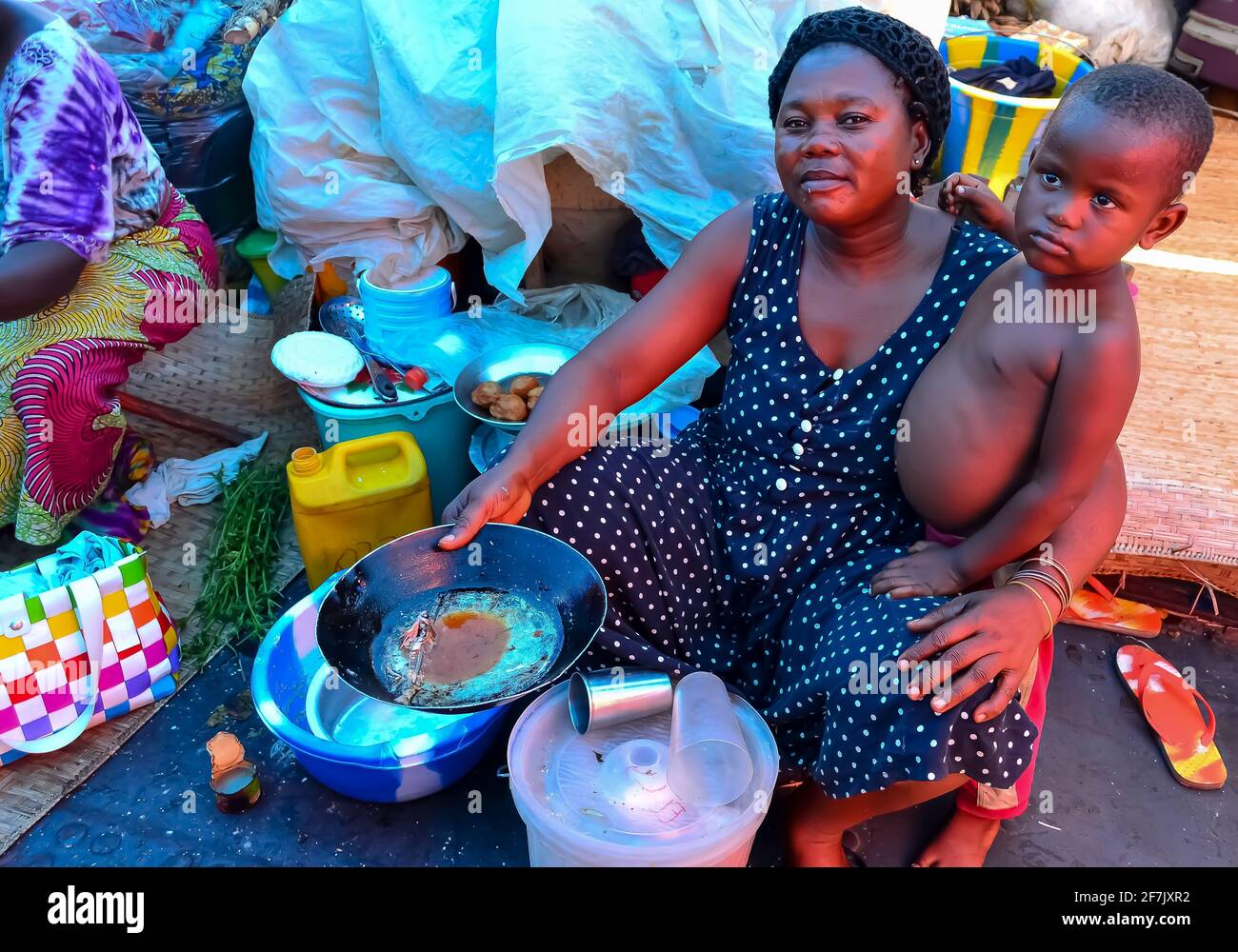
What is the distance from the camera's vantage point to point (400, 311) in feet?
8.82

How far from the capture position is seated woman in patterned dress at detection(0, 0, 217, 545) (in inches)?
83.4

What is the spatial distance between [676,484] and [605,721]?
495 millimetres

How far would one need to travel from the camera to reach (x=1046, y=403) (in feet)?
4.71

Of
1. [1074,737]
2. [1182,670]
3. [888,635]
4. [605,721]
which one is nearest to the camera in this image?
[888,635]

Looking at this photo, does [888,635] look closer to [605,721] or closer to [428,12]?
[605,721]

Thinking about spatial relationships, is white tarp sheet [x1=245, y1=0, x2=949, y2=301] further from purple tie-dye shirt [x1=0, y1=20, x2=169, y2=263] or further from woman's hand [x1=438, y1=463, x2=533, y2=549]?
woman's hand [x1=438, y1=463, x2=533, y2=549]

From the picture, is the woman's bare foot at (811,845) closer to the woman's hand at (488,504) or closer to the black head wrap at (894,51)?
the woman's hand at (488,504)

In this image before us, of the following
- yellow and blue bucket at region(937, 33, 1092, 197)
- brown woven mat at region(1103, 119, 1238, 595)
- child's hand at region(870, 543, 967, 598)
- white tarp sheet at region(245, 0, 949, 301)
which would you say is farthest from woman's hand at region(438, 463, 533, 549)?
yellow and blue bucket at region(937, 33, 1092, 197)

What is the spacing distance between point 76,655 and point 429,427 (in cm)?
103

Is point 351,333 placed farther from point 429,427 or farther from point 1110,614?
point 1110,614

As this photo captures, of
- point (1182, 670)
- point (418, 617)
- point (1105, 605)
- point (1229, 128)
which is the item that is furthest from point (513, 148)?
point (1229, 128)

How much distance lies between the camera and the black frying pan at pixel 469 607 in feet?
5.16

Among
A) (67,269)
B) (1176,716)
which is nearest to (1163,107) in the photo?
(1176,716)

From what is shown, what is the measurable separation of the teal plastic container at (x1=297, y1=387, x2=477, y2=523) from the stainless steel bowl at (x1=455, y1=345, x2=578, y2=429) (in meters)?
0.10
